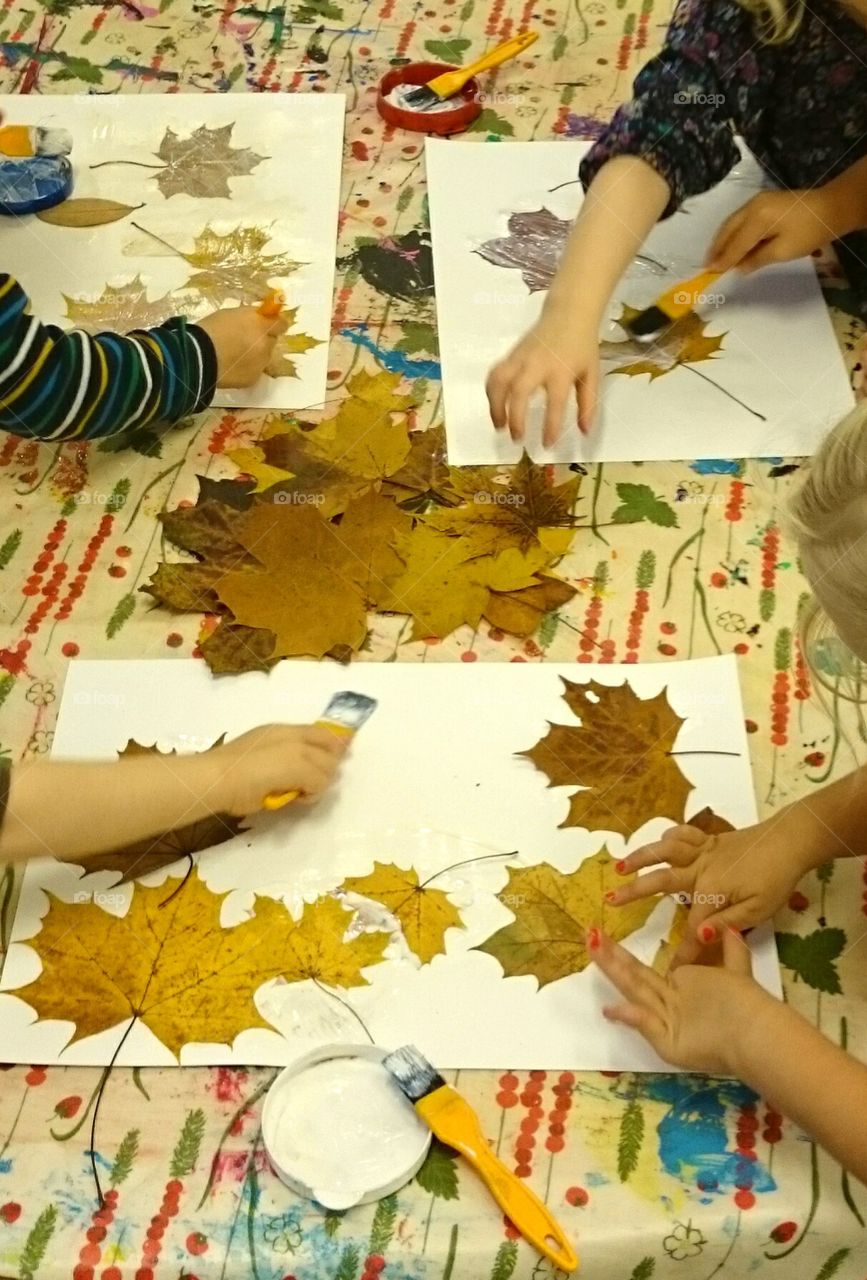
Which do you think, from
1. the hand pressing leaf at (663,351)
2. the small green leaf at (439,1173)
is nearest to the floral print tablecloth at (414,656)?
the small green leaf at (439,1173)

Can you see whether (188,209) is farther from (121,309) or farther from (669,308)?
(669,308)

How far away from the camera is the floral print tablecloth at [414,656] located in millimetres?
561

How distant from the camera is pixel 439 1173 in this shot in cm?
57

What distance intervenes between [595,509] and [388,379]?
0.68 feet

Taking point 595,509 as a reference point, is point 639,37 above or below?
Answer: above

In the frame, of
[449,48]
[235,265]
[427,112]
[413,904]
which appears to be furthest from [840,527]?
[449,48]

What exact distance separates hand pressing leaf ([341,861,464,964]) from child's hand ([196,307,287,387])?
43 centimetres

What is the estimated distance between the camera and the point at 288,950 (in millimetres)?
642

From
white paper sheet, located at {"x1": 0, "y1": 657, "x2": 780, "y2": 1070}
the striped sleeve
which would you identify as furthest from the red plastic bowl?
white paper sheet, located at {"x1": 0, "y1": 657, "x2": 780, "y2": 1070}

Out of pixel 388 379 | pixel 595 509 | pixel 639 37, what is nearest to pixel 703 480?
pixel 595 509

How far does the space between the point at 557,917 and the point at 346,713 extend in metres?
0.19

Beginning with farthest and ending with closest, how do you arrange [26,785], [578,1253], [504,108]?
[504,108] → [26,785] → [578,1253]

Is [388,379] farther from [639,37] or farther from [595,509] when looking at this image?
[639,37]

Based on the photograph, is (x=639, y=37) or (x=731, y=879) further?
(x=639, y=37)
